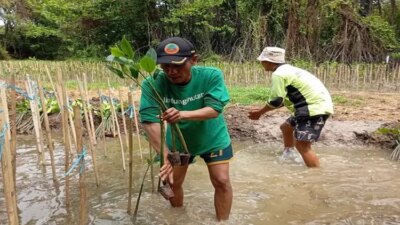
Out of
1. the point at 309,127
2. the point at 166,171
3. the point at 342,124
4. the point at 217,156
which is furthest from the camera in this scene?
the point at 342,124

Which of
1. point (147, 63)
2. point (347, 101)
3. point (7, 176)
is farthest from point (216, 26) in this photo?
point (7, 176)

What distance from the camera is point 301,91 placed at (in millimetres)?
4586

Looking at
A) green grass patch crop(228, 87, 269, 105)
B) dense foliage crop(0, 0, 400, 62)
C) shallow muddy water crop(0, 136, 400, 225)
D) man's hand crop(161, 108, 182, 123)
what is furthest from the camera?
dense foliage crop(0, 0, 400, 62)

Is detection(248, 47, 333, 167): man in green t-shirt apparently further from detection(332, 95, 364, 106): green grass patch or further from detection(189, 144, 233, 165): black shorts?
detection(332, 95, 364, 106): green grass patch

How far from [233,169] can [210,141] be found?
2120 mm

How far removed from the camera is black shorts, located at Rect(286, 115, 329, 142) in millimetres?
4551

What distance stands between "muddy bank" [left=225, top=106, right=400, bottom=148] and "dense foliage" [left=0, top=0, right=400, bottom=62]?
10.5 m

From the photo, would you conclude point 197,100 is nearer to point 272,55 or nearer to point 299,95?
point 272,55

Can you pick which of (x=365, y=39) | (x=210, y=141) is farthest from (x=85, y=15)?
(x=210, y=141)

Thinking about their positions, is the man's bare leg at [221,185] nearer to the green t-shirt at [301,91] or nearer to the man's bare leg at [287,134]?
the green t-shirt at [301,91]

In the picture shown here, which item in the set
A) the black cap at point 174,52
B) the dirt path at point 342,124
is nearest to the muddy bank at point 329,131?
the dirt path at point 342,124

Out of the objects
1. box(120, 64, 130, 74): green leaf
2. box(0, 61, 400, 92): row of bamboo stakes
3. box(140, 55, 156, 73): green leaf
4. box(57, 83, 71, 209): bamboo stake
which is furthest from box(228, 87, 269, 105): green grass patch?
box(140, 55, 156, 73): green leaf

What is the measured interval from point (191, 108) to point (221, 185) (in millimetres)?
626

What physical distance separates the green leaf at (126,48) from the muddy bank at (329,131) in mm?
4359
